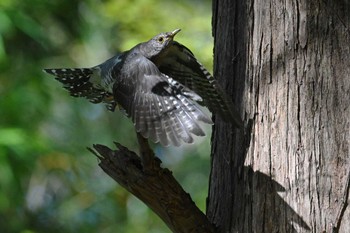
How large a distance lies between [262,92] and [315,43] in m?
0.26

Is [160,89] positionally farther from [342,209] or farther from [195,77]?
[342,209]

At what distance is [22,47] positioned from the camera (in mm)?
7258

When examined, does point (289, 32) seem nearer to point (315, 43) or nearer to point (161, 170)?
point (315, 43)

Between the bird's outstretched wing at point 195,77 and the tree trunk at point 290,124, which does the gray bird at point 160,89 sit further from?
the tree trunk at point 290,124

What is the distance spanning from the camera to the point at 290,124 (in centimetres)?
267

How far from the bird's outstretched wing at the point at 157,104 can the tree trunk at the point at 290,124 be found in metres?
0.24

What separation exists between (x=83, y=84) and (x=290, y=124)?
114cm

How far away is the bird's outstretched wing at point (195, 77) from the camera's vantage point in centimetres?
281

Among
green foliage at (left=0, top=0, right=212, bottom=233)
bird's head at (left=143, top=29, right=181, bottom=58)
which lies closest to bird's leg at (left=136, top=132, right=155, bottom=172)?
bird's head at (left=143, top=29, right=181, bottom=58)

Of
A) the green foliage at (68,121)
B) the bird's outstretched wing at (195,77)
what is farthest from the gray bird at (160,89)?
the green foliage at (68,121)

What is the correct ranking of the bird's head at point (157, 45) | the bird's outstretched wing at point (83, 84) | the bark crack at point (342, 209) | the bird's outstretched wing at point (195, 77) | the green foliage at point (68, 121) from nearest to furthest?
1. the bark crack at point (342, 209)
2. the bird's outstretched wing at point (195, 77)
3. the bird's head at point (157, 45)
4. the bird's outstretched wing at point (83, 84)
5. the green foliage at point (68, 121)

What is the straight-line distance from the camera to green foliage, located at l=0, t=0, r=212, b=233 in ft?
19.5

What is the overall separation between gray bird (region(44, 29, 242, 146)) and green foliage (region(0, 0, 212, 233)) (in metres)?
2.48

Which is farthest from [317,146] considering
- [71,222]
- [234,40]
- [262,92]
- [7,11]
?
[71,222]
